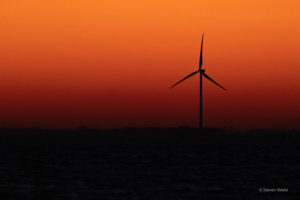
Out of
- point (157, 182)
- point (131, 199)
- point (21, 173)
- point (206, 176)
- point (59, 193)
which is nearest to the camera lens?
point (131, 199)

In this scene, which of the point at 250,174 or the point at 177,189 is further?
the point at 250,174

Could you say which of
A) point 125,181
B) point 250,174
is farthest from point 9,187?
point 250,174

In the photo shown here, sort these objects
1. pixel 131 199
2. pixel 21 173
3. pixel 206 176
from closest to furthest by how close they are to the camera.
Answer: pixel 131 199 → pixel 206 176 → pixel 21 173

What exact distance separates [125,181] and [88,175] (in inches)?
654

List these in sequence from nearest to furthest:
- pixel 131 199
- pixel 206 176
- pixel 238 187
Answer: pixel 131 199 < pixel 238 187 < pixel 206 176

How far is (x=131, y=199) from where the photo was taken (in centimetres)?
9669

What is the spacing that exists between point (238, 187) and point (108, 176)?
31.1m

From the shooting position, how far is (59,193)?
343ft

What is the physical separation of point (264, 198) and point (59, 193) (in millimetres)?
27411

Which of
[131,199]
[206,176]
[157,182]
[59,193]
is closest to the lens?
[131,199]

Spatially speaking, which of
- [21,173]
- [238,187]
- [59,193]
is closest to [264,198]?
[238,187]

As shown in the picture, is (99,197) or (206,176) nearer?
(99,197)

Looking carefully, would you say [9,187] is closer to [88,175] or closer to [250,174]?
[88,175]

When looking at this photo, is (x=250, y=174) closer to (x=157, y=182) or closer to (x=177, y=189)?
(x=157, y=182)
